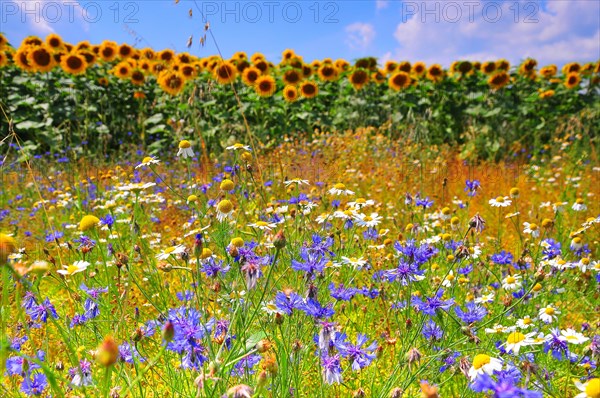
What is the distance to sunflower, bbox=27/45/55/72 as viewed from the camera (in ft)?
26.3

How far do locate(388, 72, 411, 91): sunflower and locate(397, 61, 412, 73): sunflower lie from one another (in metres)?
0.44

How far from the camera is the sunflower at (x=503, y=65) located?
932 centimetres

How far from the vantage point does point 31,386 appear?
1.63 metres

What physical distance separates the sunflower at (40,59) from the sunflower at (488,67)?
783 cm

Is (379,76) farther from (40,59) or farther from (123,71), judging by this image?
(40,59)

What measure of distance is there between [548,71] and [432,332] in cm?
996

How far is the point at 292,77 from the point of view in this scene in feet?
29.8

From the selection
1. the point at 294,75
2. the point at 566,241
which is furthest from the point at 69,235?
the point at 294,75

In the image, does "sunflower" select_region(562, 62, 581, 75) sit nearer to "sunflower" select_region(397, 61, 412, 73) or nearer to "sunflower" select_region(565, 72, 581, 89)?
"sunflower" select_region(565, 72, 581, 89)

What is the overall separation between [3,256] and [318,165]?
4478 millimetres

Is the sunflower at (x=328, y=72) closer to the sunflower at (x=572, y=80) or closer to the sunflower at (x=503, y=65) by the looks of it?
the sunflower at (x=503, y=65)

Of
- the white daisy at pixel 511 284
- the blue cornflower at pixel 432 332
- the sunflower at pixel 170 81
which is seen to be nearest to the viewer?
the blue cornflower at pixel 432 332

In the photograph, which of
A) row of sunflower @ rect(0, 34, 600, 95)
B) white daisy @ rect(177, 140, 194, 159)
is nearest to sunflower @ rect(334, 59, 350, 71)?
row of sunflower @ rect(0, 34, 600, 95)

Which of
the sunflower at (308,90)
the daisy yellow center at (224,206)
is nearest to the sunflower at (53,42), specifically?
the sunflower at (308,90)
